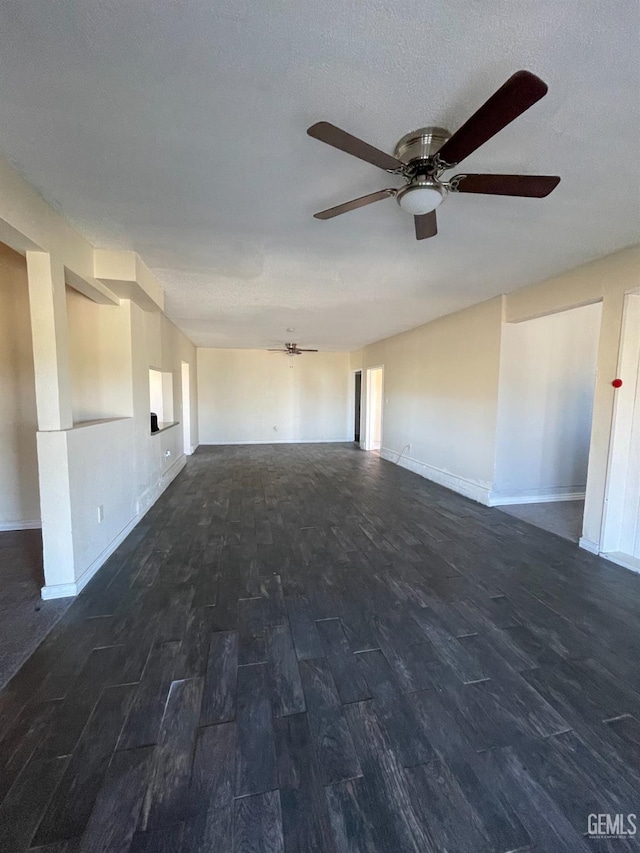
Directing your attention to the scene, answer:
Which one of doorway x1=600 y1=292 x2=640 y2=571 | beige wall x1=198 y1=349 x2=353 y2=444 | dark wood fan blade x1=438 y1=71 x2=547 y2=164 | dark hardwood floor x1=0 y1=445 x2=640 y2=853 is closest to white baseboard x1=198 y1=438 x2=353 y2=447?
beige wall x1=198 y1=349 x2=353 y2=444

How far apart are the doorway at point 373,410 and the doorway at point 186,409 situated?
13.6 ft

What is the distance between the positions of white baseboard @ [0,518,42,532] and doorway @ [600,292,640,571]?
531 centimetres

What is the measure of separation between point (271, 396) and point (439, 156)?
759cm

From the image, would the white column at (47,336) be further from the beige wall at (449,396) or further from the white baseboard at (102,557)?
the beige wall at (449,396)

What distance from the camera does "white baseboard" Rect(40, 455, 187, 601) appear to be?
2.24 metres

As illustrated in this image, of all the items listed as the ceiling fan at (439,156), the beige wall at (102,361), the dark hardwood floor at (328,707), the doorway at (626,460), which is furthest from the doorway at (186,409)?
the doorway at (626,460)

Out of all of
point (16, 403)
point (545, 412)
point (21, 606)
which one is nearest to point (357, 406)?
point (545, 412)

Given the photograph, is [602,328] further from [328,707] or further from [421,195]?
[328,707]

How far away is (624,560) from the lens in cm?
280

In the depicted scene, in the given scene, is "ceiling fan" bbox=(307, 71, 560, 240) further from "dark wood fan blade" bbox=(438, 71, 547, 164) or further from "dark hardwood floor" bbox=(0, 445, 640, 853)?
"dark hardwood floor" bbox=(0, 445, 640, 853)

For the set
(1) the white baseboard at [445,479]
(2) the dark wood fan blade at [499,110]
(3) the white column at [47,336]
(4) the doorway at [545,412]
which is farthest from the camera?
(1) the white baseboard at [445,479]

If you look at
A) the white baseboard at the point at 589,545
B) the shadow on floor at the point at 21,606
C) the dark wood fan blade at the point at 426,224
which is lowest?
the shadow on floor at the point at 21,606

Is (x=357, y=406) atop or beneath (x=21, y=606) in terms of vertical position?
atop

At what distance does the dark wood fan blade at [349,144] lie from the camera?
122 centimetres
